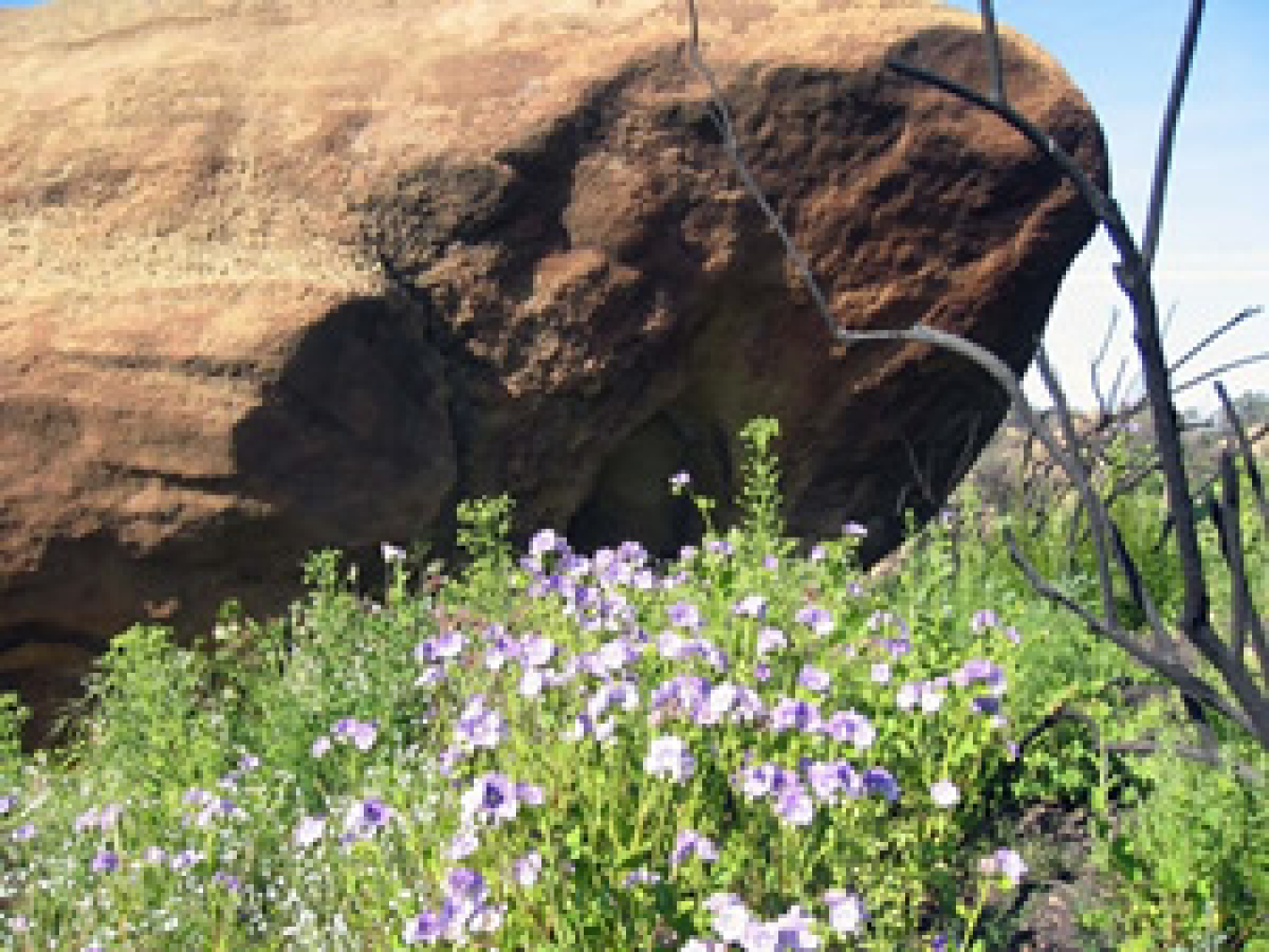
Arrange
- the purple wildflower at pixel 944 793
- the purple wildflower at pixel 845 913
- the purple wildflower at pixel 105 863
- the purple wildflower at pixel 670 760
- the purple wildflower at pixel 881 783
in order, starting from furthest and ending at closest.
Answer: the purple wildflower at pixel 105 863, the purple wildflower at pixel 944 793, the purple wildflower at pixel 881 783, the purple wildflower at pixel 670 760, the purple wildflower at pixel 845 913

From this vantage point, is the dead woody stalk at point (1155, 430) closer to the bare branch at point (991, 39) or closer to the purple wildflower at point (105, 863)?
the bare branch at point (991, 39)

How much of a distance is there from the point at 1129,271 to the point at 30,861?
3.62m

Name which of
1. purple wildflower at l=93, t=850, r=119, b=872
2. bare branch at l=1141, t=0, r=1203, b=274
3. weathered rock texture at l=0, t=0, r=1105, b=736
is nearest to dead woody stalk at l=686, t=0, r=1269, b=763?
bare branch at l=1141, t=0, r=1203, b=274

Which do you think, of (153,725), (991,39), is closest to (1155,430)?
(991,39)

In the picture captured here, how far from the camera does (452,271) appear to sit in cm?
601

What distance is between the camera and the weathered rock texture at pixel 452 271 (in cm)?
551

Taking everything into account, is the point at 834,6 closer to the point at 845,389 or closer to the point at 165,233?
the point at 845,389

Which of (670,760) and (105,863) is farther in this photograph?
(105,863)

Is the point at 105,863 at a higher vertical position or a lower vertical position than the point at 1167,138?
lower

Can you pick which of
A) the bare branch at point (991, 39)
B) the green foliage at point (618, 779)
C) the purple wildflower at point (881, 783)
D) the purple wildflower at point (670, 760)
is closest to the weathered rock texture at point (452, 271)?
the green foliage at point (618, 779)

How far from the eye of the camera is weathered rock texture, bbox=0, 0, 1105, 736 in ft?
18.1

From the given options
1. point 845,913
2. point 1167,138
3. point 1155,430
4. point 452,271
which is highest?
point 452,271

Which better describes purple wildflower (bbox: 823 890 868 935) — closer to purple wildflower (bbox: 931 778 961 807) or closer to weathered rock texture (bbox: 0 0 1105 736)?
purple wildflower (bbox: 931 778 961 807)

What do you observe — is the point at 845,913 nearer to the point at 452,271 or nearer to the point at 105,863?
the point at 105,863
